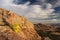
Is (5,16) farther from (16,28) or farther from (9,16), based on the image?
(16,28)

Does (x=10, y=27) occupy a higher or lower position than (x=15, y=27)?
higher

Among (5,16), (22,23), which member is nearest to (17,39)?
(5,16)

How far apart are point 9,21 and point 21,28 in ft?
13.2

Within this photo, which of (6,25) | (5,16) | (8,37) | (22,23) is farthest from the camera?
(22,23)

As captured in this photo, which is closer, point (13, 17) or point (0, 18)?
point (0, 18)

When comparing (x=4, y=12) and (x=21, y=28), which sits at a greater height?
(x=4, y=12)

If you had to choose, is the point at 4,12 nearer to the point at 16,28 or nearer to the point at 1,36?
the point at 16,28

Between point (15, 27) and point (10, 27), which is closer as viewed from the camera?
point (10, 27)

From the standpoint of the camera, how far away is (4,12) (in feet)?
123

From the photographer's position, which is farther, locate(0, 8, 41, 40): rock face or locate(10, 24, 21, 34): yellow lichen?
locate(10, 24, 21, 34): yellow lichen

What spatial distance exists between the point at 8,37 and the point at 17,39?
1.97m

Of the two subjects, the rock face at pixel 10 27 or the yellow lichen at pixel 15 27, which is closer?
the rock face at pixel 10 27

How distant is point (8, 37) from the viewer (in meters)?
29.7

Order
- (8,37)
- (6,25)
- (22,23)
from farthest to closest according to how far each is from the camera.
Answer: (22,23), (6,25), (8,37)
